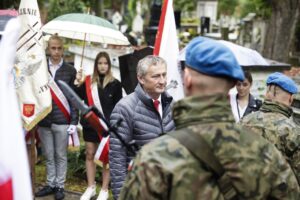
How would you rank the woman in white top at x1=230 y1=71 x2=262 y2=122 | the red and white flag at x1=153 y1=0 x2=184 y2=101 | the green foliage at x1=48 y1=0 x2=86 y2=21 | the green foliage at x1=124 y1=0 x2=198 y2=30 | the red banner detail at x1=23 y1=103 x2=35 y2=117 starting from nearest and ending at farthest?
the red and white flag at x1=153 y1=0 x2=184 y2=101
the red banner detail at x1=23 y1=103 x2=35 y2=117
the woman in white top at x1=230 y1=71 x2=262 y2=122
the green foliage at x1=48 y1=0 x2=86 y2=21
the green foliage at x1=124 y1=0 x2=198 y2=30

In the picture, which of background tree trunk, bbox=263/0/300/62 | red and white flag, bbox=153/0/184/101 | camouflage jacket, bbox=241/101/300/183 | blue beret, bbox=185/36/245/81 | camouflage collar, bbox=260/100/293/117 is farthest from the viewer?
background tree trunk, bbox=263/0/300/62

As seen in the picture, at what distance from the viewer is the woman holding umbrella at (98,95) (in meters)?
6.33

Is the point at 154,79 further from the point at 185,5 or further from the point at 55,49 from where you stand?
the point at 185,5

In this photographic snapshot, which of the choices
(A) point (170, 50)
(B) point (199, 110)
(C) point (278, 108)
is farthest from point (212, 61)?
(A) point (170, 50)

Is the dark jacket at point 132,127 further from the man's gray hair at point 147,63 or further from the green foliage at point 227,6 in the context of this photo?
the green foliage at point 227,6

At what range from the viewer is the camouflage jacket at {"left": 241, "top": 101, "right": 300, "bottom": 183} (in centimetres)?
365

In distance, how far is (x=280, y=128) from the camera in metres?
3.68

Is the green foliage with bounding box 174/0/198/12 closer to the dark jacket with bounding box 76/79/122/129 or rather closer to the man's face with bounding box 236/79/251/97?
the dark jacket with bounding box 76/79/122/129

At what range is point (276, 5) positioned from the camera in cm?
1543

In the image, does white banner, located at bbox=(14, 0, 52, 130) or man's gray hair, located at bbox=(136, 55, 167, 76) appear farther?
white banner, located at bbox=(14, 0, 52, 130)

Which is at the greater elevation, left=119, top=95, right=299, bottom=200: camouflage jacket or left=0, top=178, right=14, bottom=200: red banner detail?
left=119, top=95, right=299, bottom=200: camouflage jacket

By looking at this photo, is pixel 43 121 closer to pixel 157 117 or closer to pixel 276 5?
pixel 157 117

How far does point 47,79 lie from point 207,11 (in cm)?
2734

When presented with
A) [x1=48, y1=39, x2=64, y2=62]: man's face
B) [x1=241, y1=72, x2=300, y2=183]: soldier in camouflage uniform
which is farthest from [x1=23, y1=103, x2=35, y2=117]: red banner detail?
[x1=241, y1=72, x2=300, y2=183]: soldier in camouflage uniform
